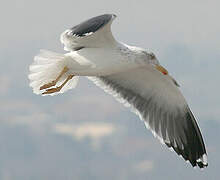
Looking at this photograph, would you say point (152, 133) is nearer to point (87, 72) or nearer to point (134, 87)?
point (134, 87)

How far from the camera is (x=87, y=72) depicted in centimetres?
510

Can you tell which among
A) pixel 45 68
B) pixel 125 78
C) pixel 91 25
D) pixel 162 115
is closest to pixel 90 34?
pixel 91 25

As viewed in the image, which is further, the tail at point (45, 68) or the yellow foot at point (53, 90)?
the yellow foot at point (53, 90)

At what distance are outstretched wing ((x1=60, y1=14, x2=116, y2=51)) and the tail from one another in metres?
0.17

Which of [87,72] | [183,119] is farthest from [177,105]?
[87,72]

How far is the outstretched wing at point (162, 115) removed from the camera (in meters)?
5.89

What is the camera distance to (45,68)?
17.3 ft

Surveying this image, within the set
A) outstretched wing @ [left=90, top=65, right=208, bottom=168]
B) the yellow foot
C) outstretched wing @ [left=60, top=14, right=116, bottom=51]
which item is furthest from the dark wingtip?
outstretched wing @ [left=90, top=65, right=208, bottom=168]

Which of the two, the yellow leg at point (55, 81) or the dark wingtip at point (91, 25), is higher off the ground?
the dark wingtip at point (91, 25)

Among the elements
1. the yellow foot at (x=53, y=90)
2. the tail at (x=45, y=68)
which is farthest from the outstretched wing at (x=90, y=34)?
the yellow foot at (x=53, y=90)

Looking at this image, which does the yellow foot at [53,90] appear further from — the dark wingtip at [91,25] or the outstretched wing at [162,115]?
the dark wingtip at [91,25]

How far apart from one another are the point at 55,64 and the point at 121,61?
→ 60 centimetres

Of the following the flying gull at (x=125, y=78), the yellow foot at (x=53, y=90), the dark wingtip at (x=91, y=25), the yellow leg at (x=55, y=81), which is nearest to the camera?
the dark wingtip at (x=91, y=25)

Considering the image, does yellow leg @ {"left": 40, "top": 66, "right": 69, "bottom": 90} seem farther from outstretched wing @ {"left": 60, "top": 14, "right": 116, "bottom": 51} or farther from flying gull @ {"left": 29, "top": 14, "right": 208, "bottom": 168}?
outstretched wing @ {"left": 60, "top": 14, "right": 116, "bottom": 51}
